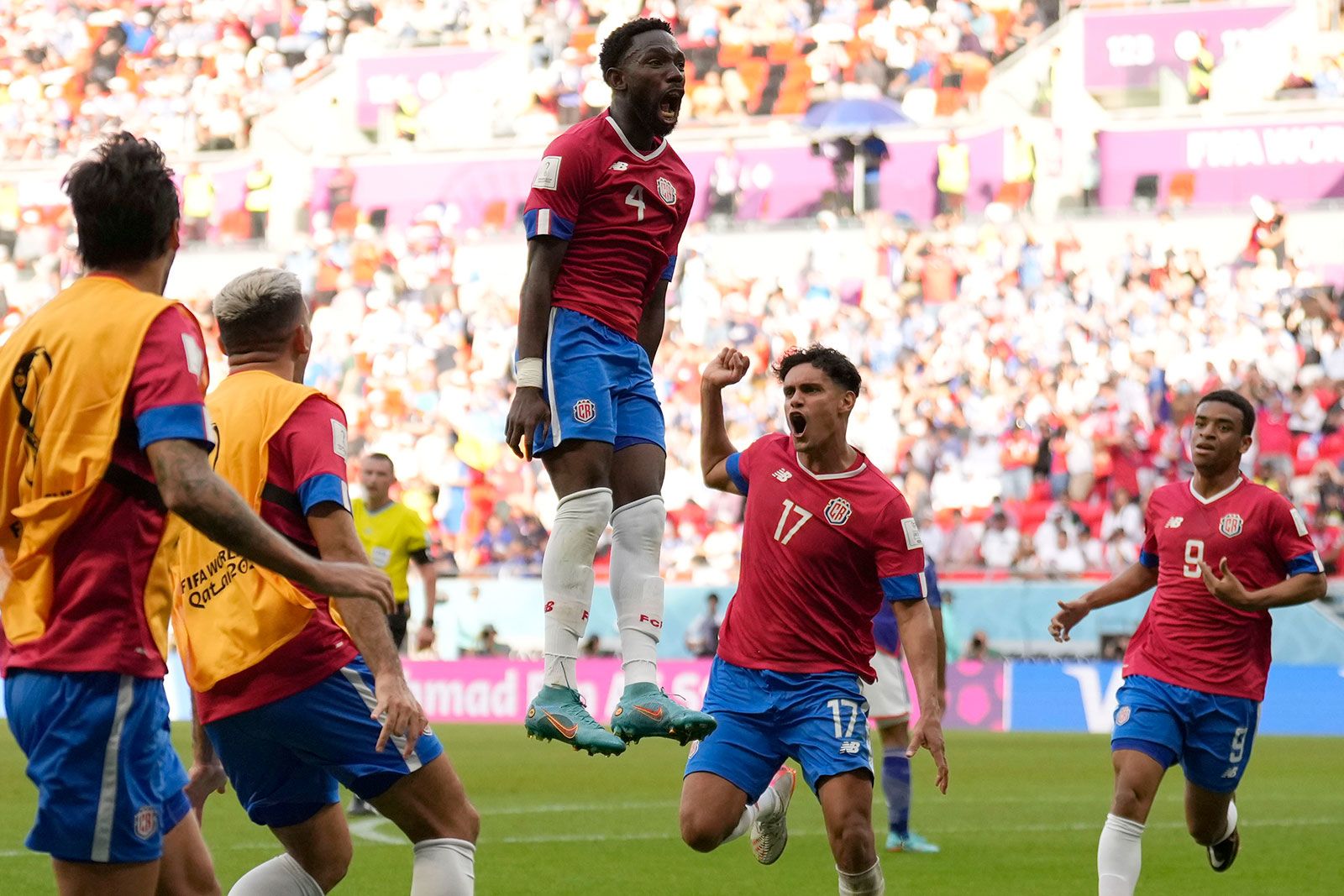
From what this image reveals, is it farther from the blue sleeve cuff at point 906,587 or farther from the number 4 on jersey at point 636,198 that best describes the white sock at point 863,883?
the number 4 on jersey at point 636,198

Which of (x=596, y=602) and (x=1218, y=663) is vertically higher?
(x=1218, y=663)

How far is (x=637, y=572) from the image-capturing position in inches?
254

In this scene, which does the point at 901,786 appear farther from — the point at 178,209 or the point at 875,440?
the point at 875,440

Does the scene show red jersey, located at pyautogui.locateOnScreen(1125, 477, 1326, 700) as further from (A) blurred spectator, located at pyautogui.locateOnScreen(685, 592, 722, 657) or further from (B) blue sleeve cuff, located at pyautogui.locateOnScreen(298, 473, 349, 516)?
(A) blurred spectator, located at pyautogui.locateOnScreen(685, 592, 722, 657)

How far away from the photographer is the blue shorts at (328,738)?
5238mm

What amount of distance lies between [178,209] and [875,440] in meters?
19.5

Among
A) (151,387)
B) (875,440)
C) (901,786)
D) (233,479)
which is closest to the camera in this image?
(151,387)

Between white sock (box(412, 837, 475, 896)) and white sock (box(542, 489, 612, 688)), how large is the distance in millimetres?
916

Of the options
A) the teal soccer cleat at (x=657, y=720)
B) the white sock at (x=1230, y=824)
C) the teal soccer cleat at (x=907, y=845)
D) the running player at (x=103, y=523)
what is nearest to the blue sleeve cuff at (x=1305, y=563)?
the white sock at (x=1230, y=824)

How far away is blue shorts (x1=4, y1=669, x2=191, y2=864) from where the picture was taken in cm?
405

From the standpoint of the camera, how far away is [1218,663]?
860 cm

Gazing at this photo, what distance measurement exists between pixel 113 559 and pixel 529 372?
2223 millimetres

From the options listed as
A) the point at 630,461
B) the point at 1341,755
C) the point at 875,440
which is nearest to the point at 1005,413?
the point at 875,440

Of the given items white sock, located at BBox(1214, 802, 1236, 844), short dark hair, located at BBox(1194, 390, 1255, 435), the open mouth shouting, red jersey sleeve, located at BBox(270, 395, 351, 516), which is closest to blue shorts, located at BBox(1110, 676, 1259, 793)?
white sock, located at BBox(1214, 802, 1236, 844)
